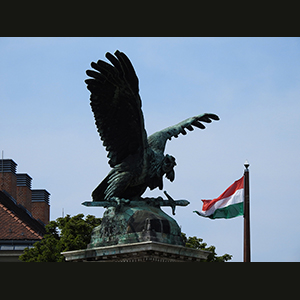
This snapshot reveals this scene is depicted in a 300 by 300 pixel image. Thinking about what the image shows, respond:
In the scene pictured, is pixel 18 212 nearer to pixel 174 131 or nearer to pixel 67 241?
pixel 67 241

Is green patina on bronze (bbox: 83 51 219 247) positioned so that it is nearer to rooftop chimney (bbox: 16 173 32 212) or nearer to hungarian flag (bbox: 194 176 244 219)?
hungarian flag (bbox: 194 176 244 219)

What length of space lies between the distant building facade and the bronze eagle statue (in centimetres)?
2002

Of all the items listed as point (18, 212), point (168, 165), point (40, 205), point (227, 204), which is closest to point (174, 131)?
point (168, 165)

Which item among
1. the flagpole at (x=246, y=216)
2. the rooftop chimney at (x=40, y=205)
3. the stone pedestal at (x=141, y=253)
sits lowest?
the stone pedestal at (x=141, y=253)

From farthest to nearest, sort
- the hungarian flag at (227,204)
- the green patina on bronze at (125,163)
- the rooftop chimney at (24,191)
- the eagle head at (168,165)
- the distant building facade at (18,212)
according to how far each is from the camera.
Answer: the rooftop chimney at (24,191) → the distant building facade at (18,212) → the hungarian flag at (227,204) → the eagle head at (168,165) → the green patina on bronze at (125,163)

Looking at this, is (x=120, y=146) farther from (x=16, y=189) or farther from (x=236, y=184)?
(x=16, y=189)

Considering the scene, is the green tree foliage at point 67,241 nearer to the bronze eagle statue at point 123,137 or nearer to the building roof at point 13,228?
the building roof at point 13,228

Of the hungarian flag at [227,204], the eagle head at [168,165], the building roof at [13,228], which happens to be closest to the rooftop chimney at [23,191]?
the building roof at [13,228]

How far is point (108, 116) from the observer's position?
76.1 ft

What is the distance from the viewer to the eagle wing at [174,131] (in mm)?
23938

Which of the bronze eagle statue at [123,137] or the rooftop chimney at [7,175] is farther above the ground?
the rooftop chimney at [7,175]

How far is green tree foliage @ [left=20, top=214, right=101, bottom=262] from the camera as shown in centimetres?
3503

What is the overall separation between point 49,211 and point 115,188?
38.5 m

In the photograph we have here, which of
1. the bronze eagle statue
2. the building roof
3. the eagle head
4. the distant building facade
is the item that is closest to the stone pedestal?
the bronze eagle statue
